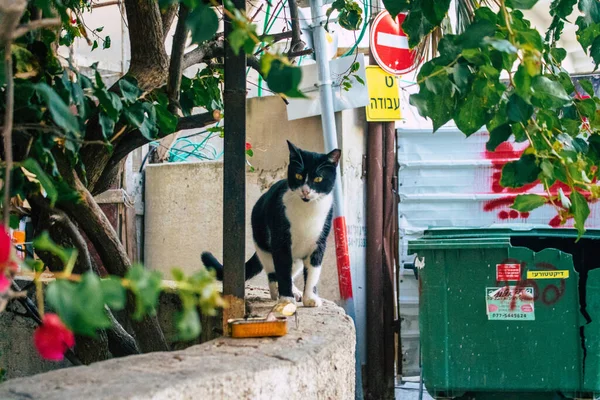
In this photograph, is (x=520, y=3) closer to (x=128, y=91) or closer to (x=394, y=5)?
(x=394, y=5)

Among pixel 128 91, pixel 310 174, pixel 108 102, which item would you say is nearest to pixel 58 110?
pixel 108 102

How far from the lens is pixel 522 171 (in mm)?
1957

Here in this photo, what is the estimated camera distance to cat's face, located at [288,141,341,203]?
3859 millimetres

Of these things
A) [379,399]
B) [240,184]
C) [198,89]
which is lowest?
[379,399]

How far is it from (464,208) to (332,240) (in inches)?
43.5

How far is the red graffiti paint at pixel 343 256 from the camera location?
480 centimetres

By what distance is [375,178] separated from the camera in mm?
5750

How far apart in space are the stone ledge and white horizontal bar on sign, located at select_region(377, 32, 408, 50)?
302 centimetres

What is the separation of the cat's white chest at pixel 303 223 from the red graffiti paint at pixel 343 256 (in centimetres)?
88

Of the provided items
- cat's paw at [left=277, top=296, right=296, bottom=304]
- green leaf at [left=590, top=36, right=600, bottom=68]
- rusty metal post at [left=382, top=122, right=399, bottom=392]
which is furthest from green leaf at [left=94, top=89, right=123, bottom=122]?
rusty metal post at [left=382, top=122, right=399, bottom=392]

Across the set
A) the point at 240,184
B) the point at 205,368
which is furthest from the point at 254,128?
the point at 205,368

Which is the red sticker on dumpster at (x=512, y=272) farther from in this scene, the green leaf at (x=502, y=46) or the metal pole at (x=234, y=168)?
the green leaf at (x=502, y=46)

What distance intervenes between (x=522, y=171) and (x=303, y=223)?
1907mm

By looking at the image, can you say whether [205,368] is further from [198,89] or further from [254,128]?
[254,128]
